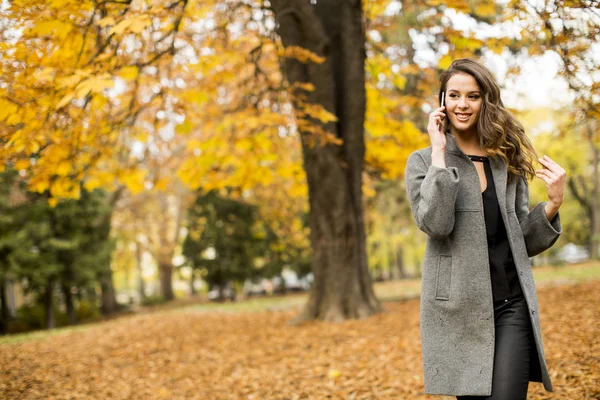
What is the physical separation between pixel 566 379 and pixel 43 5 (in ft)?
18.1

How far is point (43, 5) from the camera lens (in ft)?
14.0

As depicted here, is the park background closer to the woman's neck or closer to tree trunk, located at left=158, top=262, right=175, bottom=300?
the woman's neck

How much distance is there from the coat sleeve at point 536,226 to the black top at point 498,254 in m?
0.15

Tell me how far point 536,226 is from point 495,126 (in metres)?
0.54

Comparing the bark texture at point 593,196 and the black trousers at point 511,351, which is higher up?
the bark texture at point 593,196

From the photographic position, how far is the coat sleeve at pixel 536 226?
240 cm

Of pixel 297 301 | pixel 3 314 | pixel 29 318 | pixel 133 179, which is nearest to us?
pixel 133 179

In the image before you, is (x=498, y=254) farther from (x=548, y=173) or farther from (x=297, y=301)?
(x=297, y=301)

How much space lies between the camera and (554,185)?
7.93ft

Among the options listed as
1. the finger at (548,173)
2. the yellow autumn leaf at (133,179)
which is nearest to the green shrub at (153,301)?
the yellow autumn leaf at (133,179)

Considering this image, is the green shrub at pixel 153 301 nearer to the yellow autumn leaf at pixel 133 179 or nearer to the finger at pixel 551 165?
the yellow autumn leaf at pixel 133 179

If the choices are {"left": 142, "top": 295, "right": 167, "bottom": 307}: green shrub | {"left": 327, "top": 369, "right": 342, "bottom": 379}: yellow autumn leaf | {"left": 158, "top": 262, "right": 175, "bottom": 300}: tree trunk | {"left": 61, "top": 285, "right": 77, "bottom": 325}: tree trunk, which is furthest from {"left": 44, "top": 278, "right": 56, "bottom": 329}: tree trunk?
{"left": 327, "top": 369, "right": 342, "bottom": 379}: yellow autumn leaf

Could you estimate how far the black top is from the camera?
7.66 ft

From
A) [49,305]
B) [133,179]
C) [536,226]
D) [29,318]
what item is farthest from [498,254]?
[29,318]
